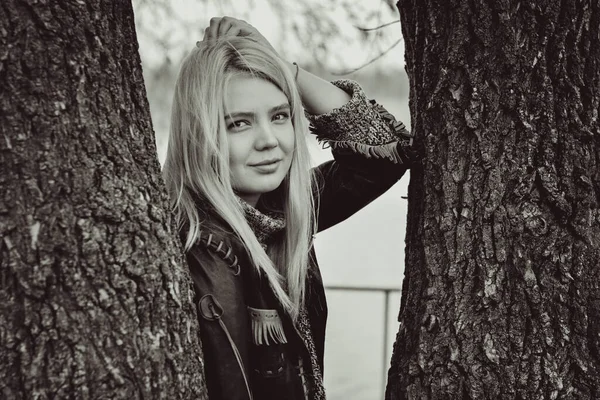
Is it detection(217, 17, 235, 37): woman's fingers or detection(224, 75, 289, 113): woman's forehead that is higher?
detection(217, 17, 235, 37): woman's fingers

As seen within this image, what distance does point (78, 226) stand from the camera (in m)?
1.47

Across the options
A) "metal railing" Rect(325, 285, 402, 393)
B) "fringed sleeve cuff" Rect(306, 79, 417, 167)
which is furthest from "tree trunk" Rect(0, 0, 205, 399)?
"metal railing" Rect(325, 285, 402, 393)

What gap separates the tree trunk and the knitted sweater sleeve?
965 millimetres

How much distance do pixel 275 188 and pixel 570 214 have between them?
0.89 metres

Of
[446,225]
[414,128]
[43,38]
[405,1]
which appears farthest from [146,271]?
[405,1]

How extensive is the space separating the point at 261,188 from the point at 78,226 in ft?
2.92

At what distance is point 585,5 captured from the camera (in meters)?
1.91

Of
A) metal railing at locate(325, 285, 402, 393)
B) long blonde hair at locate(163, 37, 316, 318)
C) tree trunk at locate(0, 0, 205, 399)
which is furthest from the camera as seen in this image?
metal railing at locate(325, 285, 402, 393)

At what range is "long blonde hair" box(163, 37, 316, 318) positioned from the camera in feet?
7.21

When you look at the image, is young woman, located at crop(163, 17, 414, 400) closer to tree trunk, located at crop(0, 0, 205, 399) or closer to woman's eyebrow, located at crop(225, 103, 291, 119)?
woman's eyebrow, located at crop(225, 103, 291, 119)

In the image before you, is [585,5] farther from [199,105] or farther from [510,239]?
[199,105]

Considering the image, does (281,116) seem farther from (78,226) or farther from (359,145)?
(78,226)

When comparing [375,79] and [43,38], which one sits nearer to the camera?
[43,38]

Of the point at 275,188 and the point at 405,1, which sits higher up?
the point at 405,1
